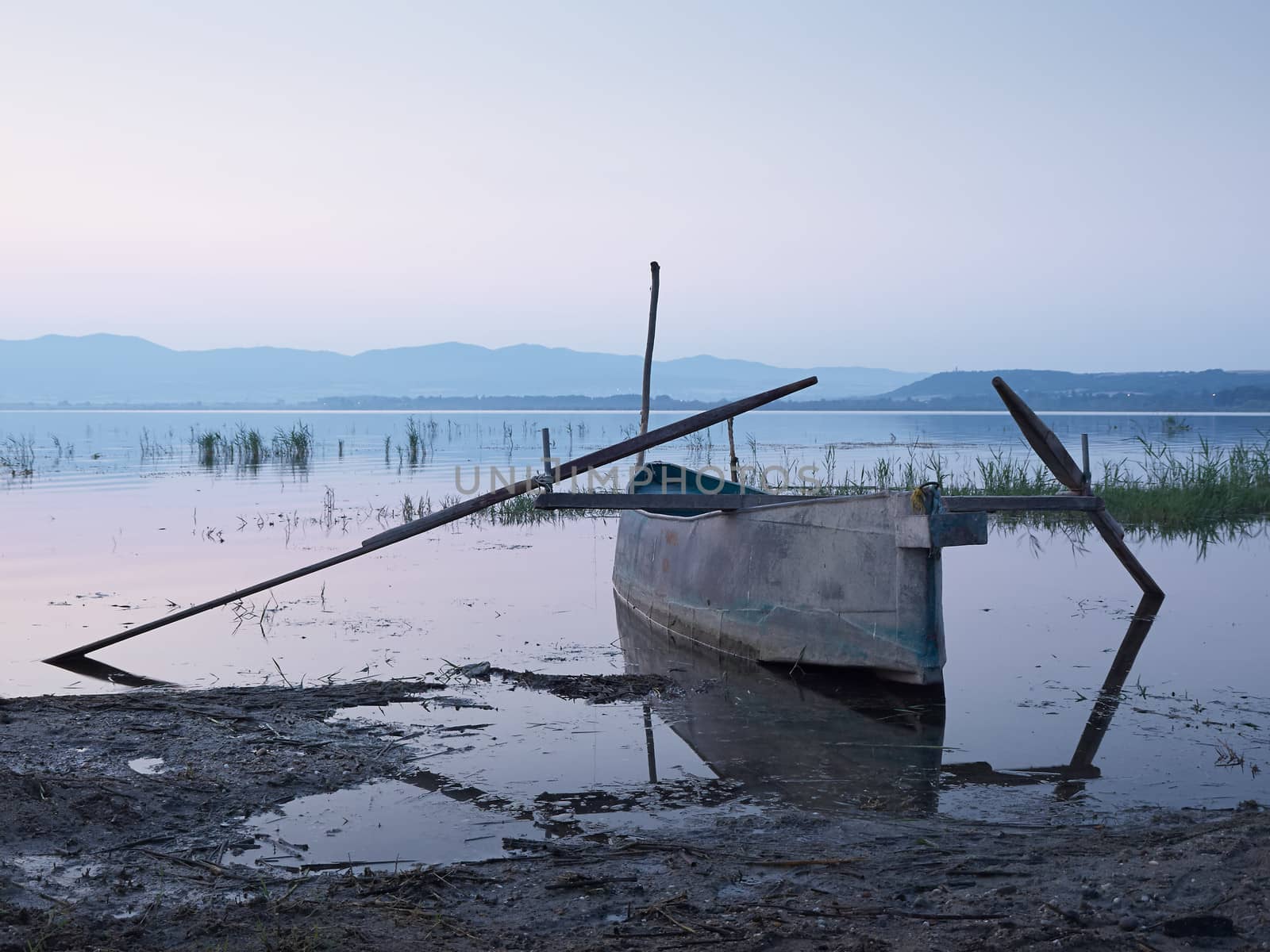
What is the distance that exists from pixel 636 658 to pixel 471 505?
1699 mm

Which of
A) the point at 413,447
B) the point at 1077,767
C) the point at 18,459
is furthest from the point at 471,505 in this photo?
the point at 18,459

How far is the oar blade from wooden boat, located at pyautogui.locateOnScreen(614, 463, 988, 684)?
2.17 m

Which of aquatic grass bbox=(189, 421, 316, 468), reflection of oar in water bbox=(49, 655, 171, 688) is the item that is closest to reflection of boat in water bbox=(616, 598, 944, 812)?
Answer: reflection of oar in water bbox=(49, 655, 171, 688)

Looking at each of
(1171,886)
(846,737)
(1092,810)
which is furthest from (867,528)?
(1171,886)

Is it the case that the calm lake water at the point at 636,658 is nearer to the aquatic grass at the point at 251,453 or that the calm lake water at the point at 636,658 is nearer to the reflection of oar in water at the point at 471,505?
the reflection of oar in water at the point at 471,505

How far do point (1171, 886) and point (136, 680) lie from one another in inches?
254

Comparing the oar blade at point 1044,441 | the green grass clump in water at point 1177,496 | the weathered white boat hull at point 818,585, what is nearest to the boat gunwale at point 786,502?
the weathered white boat hull at point 818,585

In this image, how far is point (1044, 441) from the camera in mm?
9133

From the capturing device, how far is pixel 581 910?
345 centimetres

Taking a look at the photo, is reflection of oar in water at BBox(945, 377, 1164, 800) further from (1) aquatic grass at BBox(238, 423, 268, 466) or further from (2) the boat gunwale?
(1) aquatic grass at BBox(238, 423, 268, 466)

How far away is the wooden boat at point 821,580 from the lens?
6.77 metres

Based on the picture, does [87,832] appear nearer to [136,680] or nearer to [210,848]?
[210,848]

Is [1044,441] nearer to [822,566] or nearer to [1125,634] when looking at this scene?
[1125,634]

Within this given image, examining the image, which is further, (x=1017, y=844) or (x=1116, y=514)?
(x=1116, y=514)
